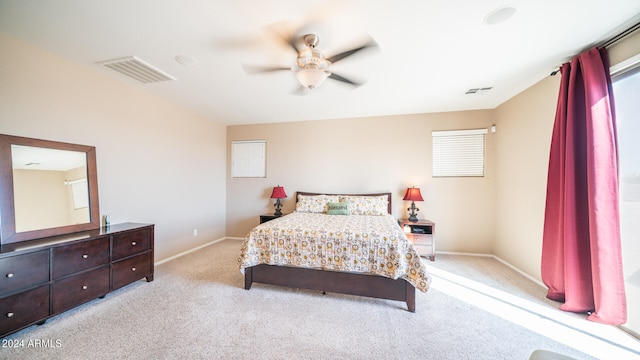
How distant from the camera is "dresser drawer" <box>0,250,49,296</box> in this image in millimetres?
1695

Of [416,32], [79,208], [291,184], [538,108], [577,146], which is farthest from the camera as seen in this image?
[291,184]

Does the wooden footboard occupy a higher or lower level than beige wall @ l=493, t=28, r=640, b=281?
lower

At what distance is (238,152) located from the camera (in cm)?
500

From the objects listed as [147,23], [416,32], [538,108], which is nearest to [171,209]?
[147,23]

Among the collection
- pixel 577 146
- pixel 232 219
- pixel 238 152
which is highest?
pixel 238 152

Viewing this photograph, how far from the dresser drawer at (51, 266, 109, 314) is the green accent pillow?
301 cm

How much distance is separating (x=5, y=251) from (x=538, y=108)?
5.76 meters

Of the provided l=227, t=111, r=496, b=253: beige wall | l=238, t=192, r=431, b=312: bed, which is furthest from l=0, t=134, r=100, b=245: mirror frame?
l=227, t=111, r=496, b=253: beige wall

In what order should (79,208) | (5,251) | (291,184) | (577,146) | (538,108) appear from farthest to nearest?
(291,184), (538,108), (79,208), (577,146), (5,251)

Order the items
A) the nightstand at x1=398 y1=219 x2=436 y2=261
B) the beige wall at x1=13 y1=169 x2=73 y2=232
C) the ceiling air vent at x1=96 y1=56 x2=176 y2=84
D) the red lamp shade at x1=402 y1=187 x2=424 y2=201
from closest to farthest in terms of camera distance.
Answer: the beige wall at x1=13 y1=169 x2=73 y2=232
the ceiling air vent at x1=96 y1=56 x2=176 y2=84
the nightstand at x1=398 y1=219 x2=436 y2=261
the red lamp shade at x1=402 y1=187 x2=424 y2=201

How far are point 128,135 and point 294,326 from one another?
10.9 ft

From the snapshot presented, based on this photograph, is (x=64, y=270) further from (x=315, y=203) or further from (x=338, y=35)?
(x=338, y=35)

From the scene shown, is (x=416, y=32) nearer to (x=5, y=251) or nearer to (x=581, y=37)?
(x=581, y=37)

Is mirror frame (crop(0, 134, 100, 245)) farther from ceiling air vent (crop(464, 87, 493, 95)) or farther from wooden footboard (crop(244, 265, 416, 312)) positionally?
ceiling air vent (crop(464, 87, 493, 95))
